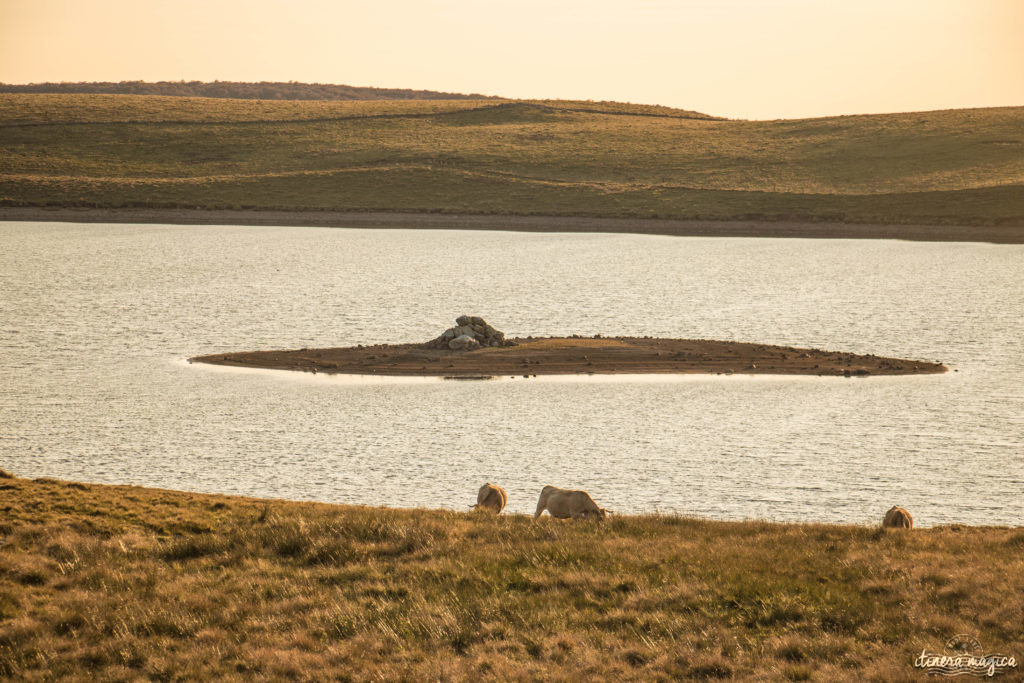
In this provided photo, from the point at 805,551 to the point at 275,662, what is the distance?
22.0ft

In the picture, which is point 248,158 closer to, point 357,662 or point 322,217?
point 322,217

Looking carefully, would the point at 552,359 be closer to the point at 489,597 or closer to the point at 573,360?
the point at 573,360

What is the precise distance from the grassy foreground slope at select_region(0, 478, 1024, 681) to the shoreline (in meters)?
74.1

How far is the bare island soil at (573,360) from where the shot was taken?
31.5 m

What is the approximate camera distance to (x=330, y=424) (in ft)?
78.9

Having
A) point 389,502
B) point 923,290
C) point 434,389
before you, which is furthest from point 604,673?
point 923,290

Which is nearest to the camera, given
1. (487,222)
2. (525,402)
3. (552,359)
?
(525,402)

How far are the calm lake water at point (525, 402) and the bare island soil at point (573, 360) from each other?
4.62ft

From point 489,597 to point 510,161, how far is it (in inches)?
4517

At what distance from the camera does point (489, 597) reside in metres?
10.8

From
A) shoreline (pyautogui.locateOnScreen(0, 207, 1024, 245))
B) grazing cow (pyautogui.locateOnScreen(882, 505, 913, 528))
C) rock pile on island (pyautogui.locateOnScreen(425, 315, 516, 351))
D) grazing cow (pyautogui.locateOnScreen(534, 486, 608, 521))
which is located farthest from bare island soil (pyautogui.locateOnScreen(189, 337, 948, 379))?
shoreline (pyautogui.locateOnScreen(0, 207, 1024, 245))

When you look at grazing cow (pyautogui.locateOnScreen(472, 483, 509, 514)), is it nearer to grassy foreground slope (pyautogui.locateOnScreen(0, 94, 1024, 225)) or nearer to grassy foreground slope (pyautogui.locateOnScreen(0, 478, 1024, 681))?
grassy foreground slope (pyautogui.locateOnScreen(0, 478, 1024, 681))

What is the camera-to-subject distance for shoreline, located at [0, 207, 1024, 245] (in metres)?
84.8

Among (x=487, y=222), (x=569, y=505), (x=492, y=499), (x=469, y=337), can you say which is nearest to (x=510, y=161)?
(x=487, y=222)
